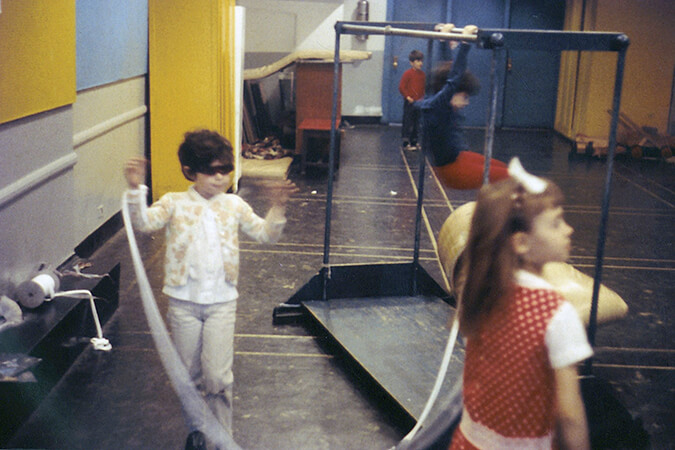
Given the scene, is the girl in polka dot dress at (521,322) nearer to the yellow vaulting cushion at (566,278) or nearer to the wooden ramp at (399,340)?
the wooden ramp at (399,340)

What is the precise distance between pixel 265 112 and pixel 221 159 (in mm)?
9952

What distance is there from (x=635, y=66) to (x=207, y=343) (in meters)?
11.7

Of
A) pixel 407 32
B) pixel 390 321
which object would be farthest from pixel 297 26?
pixel 407 32

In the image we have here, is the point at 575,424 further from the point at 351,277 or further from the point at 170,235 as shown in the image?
the point at 351,277

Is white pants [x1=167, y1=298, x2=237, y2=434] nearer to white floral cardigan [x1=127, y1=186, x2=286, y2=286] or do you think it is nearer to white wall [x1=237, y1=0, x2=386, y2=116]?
white floral cardigan [x1=127, y1=186, x2=286, y2=286]

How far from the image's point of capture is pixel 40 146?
4852 mm

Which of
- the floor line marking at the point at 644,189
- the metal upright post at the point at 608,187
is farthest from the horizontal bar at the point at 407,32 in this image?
the floor line marking at the point at 644,189

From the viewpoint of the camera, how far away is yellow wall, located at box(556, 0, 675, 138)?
1283cm

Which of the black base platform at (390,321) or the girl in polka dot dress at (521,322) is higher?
the girl in polka dot dress at (521,322)

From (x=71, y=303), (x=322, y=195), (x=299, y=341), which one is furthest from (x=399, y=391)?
(x=322, y=195)

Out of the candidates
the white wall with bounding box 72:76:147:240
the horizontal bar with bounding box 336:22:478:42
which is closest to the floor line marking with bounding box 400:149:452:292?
the horizontal bar with bounding box 336:22:478:42

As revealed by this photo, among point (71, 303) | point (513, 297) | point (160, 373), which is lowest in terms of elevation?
point (160, 373)

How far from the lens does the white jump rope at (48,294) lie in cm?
417

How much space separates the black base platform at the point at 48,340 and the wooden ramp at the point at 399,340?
1298 millimetres
